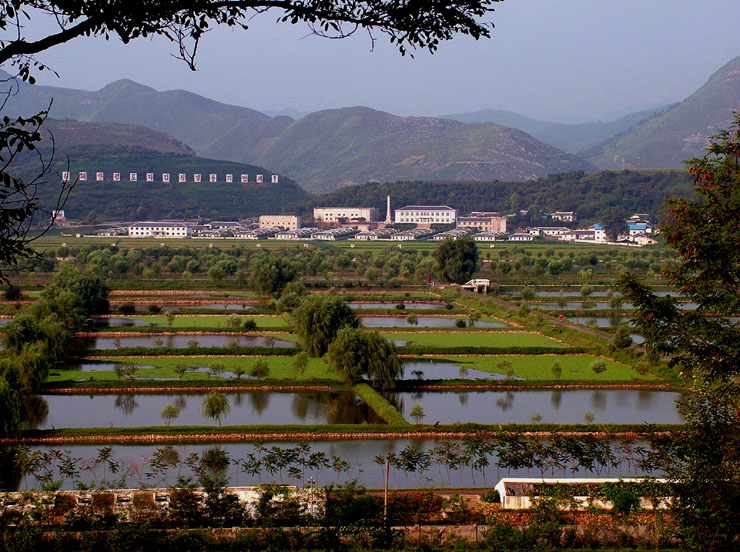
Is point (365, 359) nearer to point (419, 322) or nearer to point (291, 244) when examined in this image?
point (419, 322)

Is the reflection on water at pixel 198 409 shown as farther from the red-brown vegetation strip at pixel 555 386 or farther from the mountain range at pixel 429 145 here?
the mountain range at pixel 429 145

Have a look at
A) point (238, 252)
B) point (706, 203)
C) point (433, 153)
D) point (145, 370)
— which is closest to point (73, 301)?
point (145, 370)

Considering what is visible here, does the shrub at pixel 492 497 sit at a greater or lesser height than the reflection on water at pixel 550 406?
greater

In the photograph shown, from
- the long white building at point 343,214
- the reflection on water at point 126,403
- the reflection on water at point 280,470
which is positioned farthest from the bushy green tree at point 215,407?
the long white building at point 343,214

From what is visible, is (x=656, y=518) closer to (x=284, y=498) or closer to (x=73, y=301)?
(x=284, y=498)

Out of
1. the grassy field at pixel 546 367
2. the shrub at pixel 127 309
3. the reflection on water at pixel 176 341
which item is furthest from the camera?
the shrub at pixel 127 309

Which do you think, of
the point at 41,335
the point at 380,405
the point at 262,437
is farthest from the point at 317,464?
the point at 41,335

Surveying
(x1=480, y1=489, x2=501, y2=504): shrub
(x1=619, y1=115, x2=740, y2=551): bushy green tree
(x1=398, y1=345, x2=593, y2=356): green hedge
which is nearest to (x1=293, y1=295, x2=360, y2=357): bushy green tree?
(x1=398, y1=345, x2=593, y2=356): green hedge
